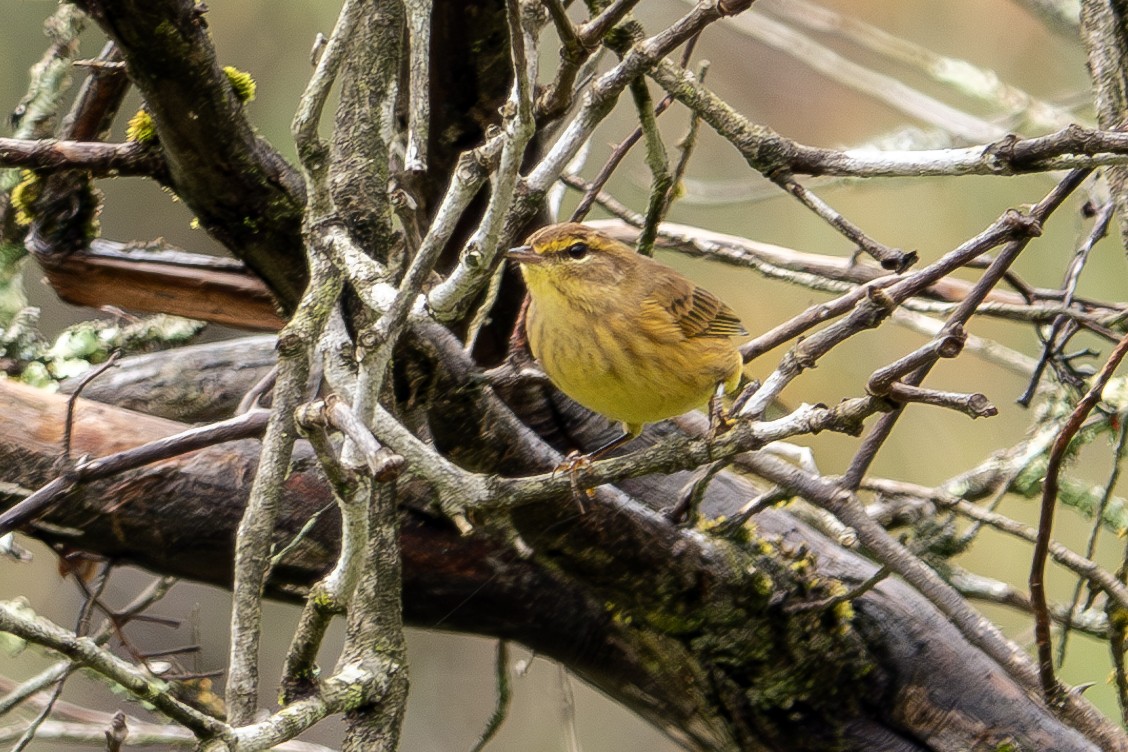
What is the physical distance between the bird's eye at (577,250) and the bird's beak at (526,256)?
8 cm

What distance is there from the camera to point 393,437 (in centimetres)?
188

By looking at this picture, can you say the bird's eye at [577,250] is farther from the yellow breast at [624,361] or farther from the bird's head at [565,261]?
the yellow breast at [624,361]

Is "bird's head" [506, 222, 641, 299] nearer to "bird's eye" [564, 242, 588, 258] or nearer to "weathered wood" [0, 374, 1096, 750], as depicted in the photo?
"bird's eye" [564, 242, 588, 258]

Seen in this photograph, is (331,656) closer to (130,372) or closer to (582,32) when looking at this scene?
(130,372)

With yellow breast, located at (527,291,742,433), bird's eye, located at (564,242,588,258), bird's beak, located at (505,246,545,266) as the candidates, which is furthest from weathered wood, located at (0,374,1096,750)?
bird's eye, located at (564,242,588,258)

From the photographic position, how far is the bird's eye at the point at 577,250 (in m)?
2.99

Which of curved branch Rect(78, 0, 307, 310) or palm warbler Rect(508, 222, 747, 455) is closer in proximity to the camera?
curved branch Rect(78, 0, 307, 310)

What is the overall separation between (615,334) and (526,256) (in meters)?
0.32

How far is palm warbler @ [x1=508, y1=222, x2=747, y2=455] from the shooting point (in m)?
2.76

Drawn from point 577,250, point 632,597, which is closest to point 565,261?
point 577,250

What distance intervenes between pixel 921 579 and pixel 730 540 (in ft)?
2.14

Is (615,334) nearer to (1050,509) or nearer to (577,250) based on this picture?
(577,250)

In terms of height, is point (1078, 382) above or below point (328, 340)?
above

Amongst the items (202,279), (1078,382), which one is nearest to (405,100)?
(202,279)
